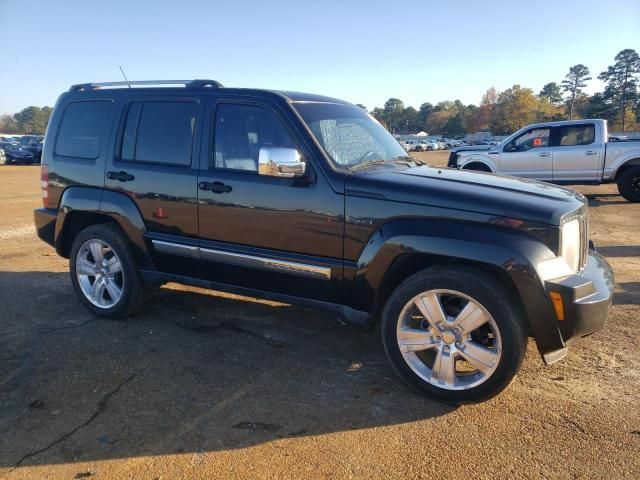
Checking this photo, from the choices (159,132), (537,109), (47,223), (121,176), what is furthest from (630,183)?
(537,109)

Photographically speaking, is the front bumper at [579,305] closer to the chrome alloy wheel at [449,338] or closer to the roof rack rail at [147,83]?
the chrome alloy wheel at [449,338]

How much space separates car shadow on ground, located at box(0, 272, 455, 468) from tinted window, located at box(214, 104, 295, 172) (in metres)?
1.46

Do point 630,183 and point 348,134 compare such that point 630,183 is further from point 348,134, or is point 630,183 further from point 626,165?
point 348,134

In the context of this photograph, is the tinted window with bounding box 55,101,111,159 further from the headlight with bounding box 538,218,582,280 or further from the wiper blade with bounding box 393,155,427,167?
the headlight with bounding box 538,218,582,280

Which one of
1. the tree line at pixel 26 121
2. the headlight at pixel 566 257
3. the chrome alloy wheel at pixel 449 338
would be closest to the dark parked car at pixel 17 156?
the chrome alloy wheel at pixel 449 338

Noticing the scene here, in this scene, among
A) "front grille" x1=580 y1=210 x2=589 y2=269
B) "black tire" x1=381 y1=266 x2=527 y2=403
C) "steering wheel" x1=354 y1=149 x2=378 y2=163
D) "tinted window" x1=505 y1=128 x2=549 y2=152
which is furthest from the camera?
"tinted window" x1=505 y1=128 x2=549 y2=152

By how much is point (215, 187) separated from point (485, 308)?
2.16 meters

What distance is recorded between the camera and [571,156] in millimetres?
11945

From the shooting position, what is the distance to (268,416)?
302 centimetres

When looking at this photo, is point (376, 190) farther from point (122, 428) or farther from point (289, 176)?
point (122, 428)

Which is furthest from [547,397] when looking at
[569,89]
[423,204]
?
[569,89]

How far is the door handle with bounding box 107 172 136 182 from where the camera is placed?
4.29 metres

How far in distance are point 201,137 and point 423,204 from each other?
1896 millimetres

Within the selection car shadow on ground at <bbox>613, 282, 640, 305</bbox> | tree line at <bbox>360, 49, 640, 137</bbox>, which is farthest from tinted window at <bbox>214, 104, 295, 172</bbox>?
tree line at <bbox>360, 49, 640, 137</bbox>
